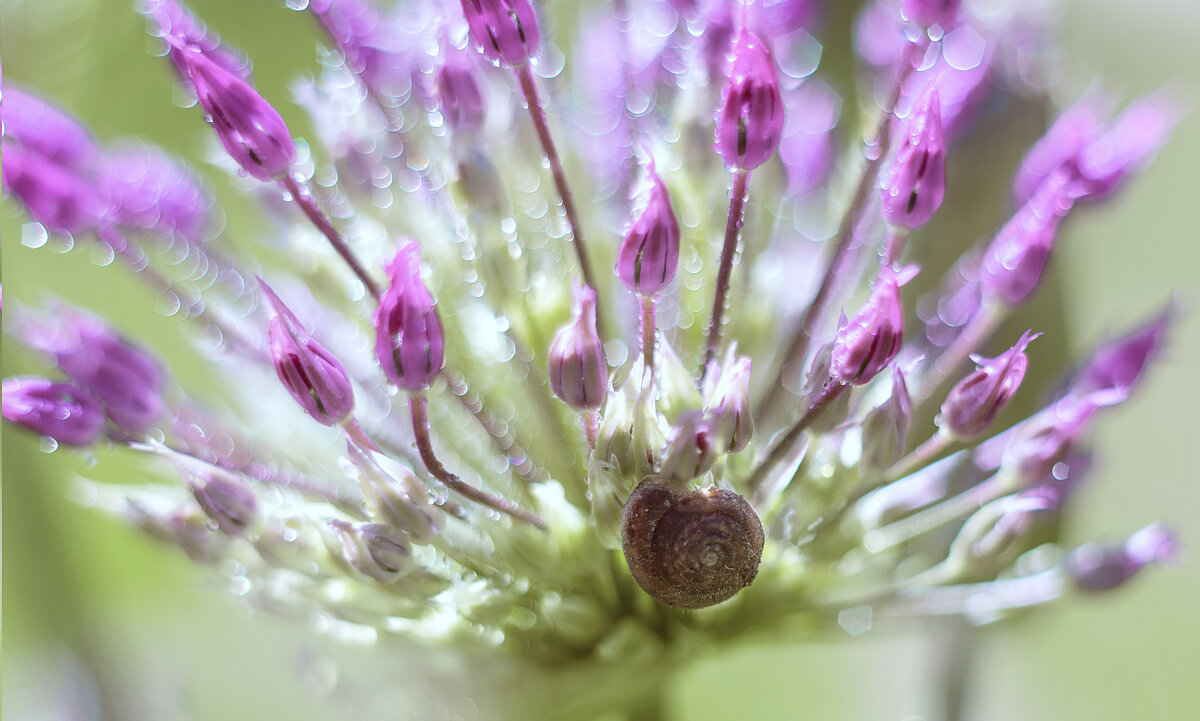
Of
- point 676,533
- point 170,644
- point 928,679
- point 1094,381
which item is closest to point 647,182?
point 676,533

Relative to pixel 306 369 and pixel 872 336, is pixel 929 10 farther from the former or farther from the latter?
pixel 306 369

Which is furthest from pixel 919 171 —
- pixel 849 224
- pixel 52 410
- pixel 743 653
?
pixel 743 653

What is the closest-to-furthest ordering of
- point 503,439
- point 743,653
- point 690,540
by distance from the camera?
point 690,540, point 503,439, point 743,653

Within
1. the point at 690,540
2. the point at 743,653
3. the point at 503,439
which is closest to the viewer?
the point at 690,540

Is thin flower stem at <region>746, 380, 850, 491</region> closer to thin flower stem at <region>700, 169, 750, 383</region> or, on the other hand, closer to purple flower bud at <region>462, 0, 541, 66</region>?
thin flower stem at <region>700, 169, 750, 383</region>

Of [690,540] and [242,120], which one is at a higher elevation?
[242,120]

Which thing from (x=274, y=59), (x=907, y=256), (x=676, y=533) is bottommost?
(x=676, y=533)

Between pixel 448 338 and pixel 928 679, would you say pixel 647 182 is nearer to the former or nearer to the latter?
pixel 448 338
